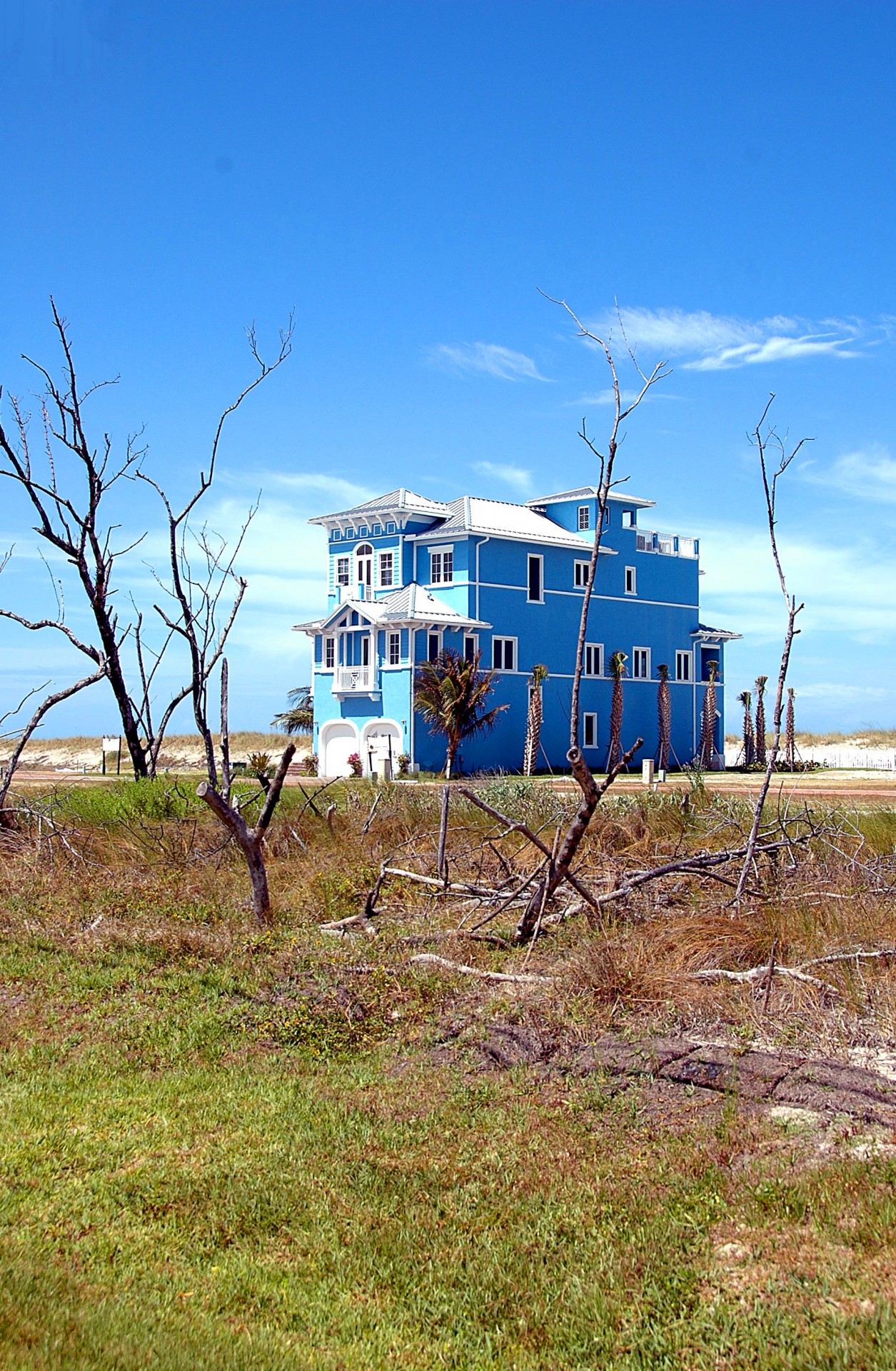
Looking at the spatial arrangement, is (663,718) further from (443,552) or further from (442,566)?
(443,552)

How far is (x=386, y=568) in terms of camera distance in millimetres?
48469

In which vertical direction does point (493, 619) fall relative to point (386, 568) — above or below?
below

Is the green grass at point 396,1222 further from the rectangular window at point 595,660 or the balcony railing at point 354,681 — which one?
the rectangular window at point 595,660

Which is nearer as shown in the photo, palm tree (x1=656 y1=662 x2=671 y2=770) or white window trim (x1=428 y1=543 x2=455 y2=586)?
white window trim (x1=428 y1=543 x2=455 y2=586)

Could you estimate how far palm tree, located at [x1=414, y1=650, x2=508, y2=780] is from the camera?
41938 millimetres

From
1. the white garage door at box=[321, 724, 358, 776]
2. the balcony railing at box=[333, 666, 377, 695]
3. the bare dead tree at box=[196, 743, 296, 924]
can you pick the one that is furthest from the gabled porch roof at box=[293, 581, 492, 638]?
the bare dead tree at box=[196, 743, 296, 924]

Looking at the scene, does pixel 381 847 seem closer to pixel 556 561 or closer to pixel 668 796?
pixel 668 796

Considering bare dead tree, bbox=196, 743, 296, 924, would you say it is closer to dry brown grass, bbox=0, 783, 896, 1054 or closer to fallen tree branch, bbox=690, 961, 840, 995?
dry brown grass, bbox=0, 783, 896, 1054

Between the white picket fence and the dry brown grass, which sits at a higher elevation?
the white picket fence

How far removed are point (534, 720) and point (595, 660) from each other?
242 inches

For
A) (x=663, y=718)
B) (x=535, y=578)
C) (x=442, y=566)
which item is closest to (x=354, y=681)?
(x=442, y=566)

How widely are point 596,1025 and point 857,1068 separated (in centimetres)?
170

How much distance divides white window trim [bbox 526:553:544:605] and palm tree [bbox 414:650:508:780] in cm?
568

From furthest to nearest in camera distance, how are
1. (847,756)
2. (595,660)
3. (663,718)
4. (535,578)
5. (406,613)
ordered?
(847,756) < (663,718) < (595,660) < (535,578) < (406,613)
